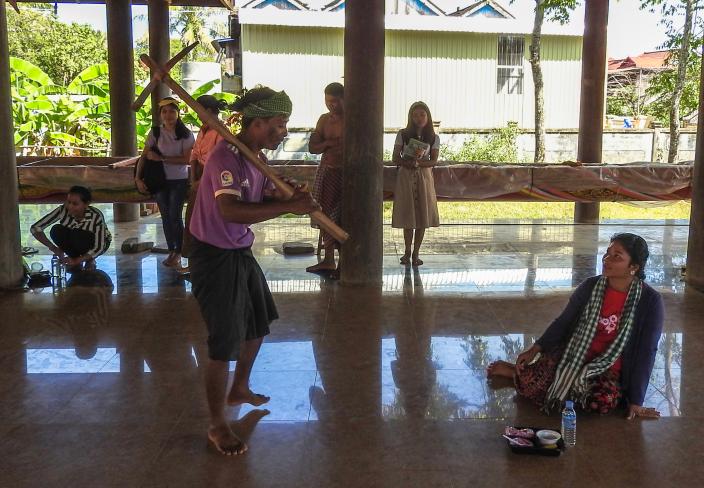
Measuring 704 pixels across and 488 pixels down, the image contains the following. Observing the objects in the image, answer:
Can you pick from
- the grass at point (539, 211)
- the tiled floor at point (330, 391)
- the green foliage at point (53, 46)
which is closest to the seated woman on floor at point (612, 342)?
the tiled floor at point (330, 391)

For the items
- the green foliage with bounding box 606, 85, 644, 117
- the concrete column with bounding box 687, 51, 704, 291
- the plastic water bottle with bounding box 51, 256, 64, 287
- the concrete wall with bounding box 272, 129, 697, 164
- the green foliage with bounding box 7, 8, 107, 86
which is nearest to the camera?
the concrete column with bounding box 687, 51, 704, 291

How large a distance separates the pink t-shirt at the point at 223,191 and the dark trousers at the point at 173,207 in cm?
399

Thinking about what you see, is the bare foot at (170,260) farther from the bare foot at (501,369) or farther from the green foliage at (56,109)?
the green foliage at (56,109)

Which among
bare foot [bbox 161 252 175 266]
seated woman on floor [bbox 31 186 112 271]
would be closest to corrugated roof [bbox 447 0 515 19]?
bare foot [bbox 161 252 175 266]

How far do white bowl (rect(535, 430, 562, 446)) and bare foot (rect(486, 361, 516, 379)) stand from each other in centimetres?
90

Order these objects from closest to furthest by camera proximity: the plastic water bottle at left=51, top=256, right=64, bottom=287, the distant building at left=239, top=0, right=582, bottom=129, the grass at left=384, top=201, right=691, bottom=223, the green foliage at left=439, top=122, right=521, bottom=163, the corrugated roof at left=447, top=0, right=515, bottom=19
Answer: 1. the plastic water bottle at left=51, top=256, right=64, bottom=287
2. the grass at left=384, top=201, right=691, bottom=223
3. the green foliage at left=439, top=122, right=521, bottom=163
4. the distant building at left=239, top=0, right=582, bottom=129
5. the corrugated roof at left=447, top=0, right=515, bottom=19

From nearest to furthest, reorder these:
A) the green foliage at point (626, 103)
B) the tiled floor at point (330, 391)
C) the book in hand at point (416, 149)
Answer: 1. the tiled floor at point (330, 391)
2. the book in hand at point (416, 149)
3. the green foliage at point (626, 103)

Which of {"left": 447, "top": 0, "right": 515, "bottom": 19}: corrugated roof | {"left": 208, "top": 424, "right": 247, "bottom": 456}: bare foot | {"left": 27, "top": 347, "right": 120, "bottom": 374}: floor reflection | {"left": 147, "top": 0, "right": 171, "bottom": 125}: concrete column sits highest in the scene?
{"left": 447, "top": 0, "right": 515, "bottom": 19}: corrugated roof

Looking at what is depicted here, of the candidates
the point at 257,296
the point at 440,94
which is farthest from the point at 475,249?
the point at 440,94

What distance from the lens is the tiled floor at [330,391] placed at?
3.41 m

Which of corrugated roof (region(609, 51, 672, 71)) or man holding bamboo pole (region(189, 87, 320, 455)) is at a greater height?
corrugated roof (region(609, 51, 672, 71))

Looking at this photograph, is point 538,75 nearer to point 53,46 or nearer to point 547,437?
point 547,437

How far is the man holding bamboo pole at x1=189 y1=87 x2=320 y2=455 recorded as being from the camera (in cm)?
344

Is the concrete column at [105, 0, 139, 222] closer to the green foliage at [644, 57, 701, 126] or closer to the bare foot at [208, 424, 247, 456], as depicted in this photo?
the bare foot at [208, 424, 247, 456]
